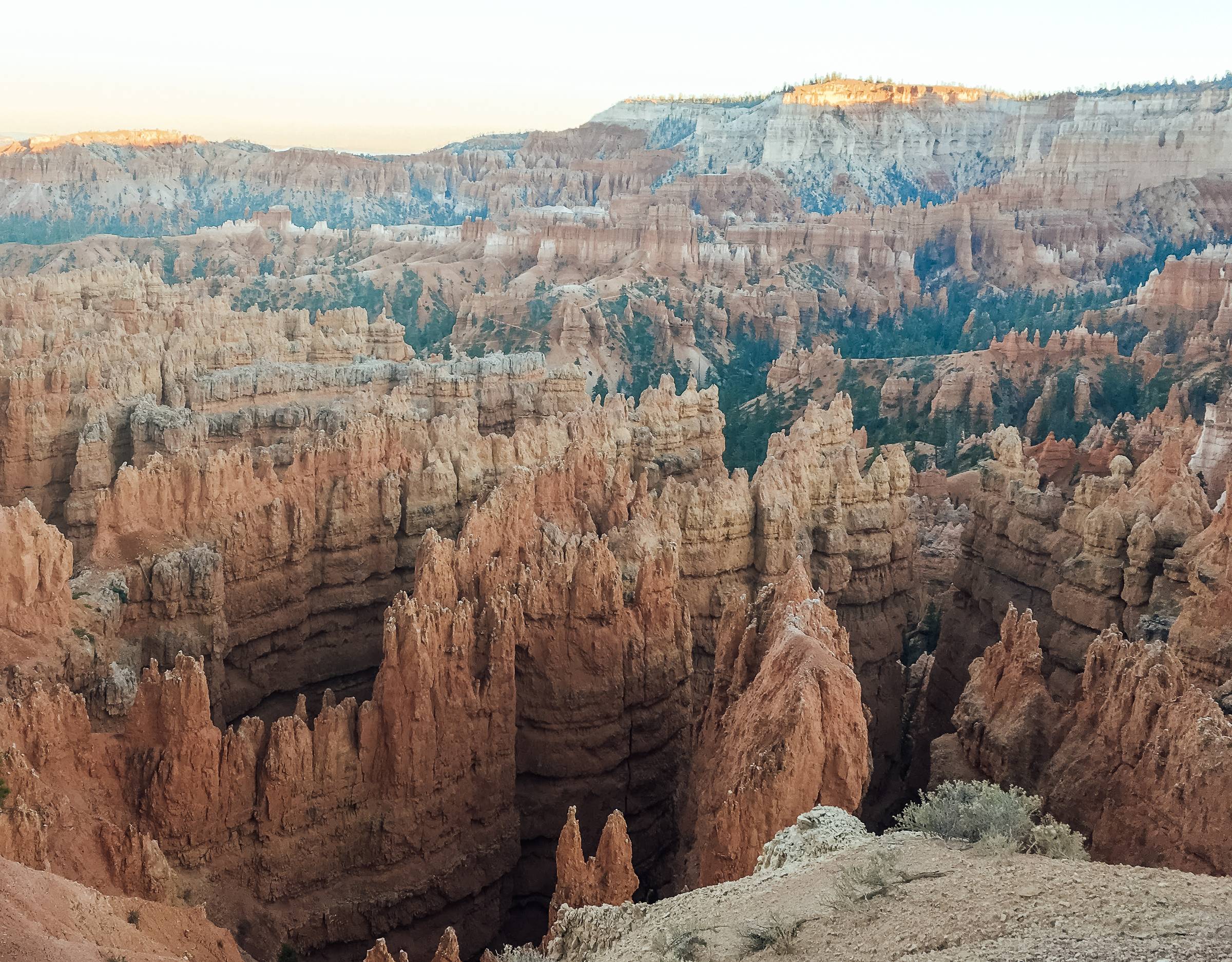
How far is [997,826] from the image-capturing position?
31.6 feet

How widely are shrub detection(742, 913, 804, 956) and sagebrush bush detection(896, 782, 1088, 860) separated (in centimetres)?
173

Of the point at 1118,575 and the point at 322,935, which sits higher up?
the point at 1118,575

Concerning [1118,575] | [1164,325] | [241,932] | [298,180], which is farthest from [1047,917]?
[298,180]

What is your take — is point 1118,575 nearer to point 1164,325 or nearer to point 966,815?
point 966,815

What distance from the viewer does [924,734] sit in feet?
69.1

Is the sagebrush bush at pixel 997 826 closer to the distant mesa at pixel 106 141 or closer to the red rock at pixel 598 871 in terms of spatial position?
the red rock at pixel 598 871

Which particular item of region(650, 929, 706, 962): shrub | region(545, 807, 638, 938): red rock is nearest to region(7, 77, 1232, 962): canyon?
region(545, 807, 638, 938): red rock

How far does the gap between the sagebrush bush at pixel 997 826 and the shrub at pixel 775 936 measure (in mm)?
1734

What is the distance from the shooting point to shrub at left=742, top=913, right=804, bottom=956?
8117 millimetres

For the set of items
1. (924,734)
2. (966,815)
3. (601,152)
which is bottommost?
(924,734)

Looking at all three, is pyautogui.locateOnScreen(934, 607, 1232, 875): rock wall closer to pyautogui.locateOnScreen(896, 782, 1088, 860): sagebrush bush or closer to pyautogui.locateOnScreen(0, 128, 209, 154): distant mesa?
pyautogui.locateOnScreen(896, 782, 1088, 860): sagebrush bush

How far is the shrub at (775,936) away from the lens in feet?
26.6

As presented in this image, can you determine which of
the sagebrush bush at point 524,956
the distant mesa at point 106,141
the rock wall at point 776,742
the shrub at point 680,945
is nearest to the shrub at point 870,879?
the shrub at point 680,945

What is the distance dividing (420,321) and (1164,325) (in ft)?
146
